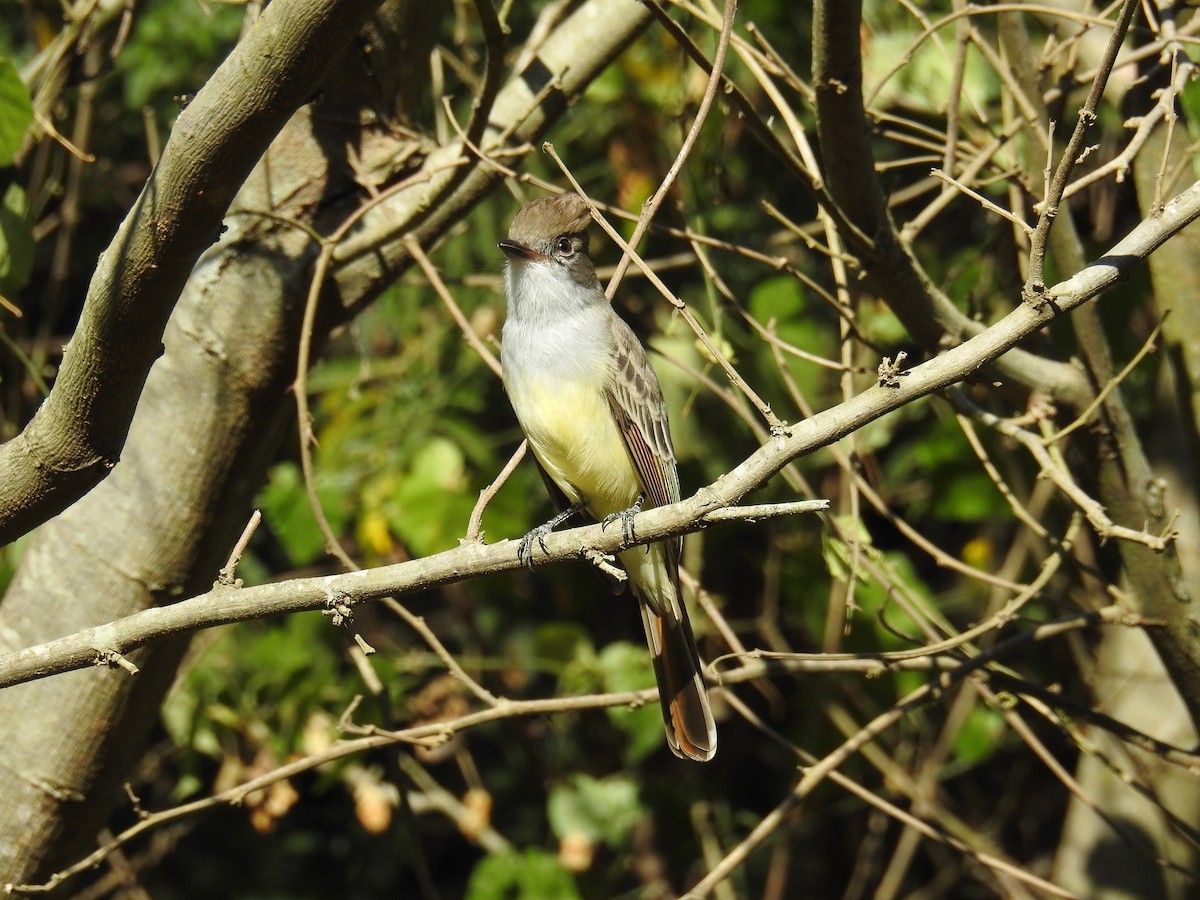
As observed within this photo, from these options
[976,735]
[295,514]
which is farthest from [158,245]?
[976,735]

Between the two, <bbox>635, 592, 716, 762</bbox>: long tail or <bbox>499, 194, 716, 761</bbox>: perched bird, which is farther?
<bbox>499, 194, 716, 761</bbox>: perched bird

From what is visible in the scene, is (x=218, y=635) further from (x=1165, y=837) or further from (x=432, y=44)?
(x=1165, y=837)

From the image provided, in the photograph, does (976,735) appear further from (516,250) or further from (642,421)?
(516,250)

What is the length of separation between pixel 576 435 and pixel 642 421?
22cm

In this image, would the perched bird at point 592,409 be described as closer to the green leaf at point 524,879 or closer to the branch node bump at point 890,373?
the green leaf at point 524,879

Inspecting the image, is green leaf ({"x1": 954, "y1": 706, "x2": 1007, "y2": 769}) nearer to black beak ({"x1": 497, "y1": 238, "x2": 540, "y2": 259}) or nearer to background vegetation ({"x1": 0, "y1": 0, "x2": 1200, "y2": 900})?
background vegetation ({"x1": 0, "y1": 0, "x2": 1200, "y2": 900})

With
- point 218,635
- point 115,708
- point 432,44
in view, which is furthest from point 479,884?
point 432,44

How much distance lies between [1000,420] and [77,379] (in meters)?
1.96

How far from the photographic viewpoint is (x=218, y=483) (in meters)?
2.98

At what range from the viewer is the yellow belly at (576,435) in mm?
3369

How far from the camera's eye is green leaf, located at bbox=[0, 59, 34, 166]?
9.50 ft

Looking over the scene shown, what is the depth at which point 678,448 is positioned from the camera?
447 cm

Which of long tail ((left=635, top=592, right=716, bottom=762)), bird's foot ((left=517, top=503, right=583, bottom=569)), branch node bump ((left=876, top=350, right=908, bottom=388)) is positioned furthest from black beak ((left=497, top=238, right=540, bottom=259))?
branch node bump ((left=876, top=350, right=908, bottom=388))

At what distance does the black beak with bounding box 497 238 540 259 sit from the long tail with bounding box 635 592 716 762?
3.52 feet
